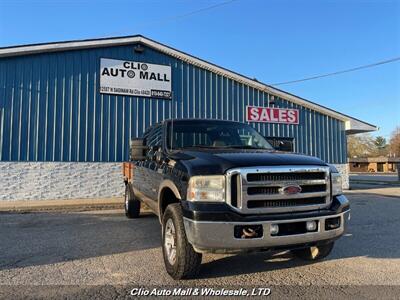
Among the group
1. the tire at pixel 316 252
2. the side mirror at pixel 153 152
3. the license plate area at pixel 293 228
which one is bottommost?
the tire at pixel 316 252

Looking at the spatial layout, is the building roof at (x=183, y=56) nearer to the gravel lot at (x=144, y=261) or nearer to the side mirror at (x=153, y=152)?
the gravel lot at (x=144, y=261)

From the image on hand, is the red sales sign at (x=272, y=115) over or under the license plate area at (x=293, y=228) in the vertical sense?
over

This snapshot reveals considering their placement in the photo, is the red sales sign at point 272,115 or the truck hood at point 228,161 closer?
the truck hood at point 228,161

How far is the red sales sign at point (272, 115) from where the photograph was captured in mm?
15500

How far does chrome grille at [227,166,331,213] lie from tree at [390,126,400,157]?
89.5 metres

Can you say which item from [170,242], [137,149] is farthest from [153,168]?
[170,242]

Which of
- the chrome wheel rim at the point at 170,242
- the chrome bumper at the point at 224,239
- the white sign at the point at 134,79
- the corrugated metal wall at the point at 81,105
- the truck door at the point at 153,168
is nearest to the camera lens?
the chrome bumper at the point at 224,239

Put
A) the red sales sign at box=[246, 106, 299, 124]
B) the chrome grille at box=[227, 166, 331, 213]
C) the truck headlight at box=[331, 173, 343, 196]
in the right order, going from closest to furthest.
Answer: the chrome grille at box=[227, 166, 331, 213], the truck headlight at box=[331, 173, 343, 196], the red sales sign at box=[246, 106, 299, 124]

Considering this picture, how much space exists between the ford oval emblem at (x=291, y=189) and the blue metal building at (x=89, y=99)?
7.05 meters

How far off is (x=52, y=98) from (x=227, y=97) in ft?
21.9

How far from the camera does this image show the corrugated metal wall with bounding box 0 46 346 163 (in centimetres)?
1216

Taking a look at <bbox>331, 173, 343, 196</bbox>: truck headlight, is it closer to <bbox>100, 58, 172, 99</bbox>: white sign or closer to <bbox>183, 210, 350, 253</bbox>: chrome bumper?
<bbox>183, 210, 350, 253</bbox>: chrome bumper

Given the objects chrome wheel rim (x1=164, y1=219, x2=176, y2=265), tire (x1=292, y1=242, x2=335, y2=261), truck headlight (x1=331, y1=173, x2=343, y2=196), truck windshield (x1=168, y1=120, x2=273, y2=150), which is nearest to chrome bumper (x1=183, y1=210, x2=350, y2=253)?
chrome wheel rim (x1=164, y1=219, x2=176, y2=265)

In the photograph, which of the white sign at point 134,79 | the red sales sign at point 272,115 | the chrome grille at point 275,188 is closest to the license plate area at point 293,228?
the chrome grille at point 275,188
